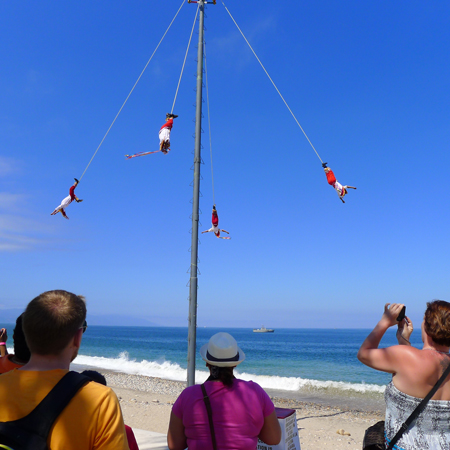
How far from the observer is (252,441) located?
237 cm

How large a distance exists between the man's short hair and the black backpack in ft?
0.62

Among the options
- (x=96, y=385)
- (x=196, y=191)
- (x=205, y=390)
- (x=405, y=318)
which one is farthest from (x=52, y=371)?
(x=196, y=191)

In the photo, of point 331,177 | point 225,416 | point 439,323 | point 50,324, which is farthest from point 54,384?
point 331,177

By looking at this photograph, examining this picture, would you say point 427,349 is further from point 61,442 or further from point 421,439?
point 61,442

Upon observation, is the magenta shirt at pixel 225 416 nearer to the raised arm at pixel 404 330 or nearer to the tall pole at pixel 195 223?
the raised arm at pixel 404 330

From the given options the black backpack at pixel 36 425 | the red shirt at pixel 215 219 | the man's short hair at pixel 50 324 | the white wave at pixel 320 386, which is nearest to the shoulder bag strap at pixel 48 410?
the black backpack at pixel 36 425

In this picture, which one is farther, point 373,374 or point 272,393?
point 373,374

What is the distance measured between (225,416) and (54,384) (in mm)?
1256

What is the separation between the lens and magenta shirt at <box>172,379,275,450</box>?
91.7 inches

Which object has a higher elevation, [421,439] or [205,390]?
[205,390]

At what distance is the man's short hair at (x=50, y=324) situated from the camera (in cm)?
150

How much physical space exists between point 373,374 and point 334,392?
15.5m

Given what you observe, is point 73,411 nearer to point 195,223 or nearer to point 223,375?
point 223,375

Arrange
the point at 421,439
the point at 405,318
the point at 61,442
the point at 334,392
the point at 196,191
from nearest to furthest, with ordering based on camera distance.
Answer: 1. the point at 61,442
2. the point at 421,439
3. the point at 405,318
4. the point at 196,191
5. the point at 334,392
